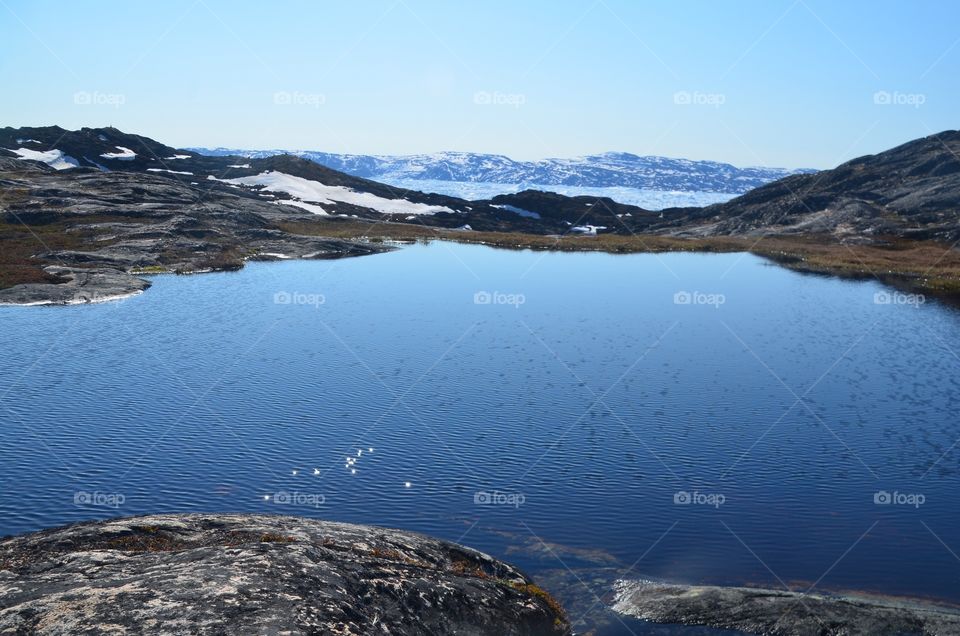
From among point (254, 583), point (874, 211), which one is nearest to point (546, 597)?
point (254, 583)

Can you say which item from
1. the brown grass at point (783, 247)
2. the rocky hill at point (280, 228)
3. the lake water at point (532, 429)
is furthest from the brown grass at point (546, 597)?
the brown grass at point (783, 247)

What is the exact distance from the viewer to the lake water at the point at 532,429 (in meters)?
29.3

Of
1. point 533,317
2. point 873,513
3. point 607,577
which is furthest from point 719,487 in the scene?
point 533,317

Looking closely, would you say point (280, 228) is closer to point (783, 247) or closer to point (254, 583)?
point (783, 247)

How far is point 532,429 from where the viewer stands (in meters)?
41.1

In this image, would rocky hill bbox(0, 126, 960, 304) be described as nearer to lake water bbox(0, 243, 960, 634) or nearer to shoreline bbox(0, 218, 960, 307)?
shoreline bbox(0, 218, 960, 307)

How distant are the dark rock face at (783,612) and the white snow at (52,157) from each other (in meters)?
195

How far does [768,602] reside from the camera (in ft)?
77.0

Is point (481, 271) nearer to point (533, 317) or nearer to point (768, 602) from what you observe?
point (533, 317)

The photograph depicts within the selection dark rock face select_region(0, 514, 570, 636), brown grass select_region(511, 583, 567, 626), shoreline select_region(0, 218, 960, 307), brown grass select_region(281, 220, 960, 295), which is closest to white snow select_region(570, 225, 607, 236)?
shoreline select_region(0, 218, 960, 307)

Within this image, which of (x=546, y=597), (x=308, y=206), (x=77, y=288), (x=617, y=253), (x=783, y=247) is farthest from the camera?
(x=308, y=206)

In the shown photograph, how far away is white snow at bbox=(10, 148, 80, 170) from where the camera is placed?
186625 mm

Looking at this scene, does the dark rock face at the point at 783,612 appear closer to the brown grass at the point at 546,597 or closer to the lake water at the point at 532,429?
the lake water at the point at 532,429

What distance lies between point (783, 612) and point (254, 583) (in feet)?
50.7
